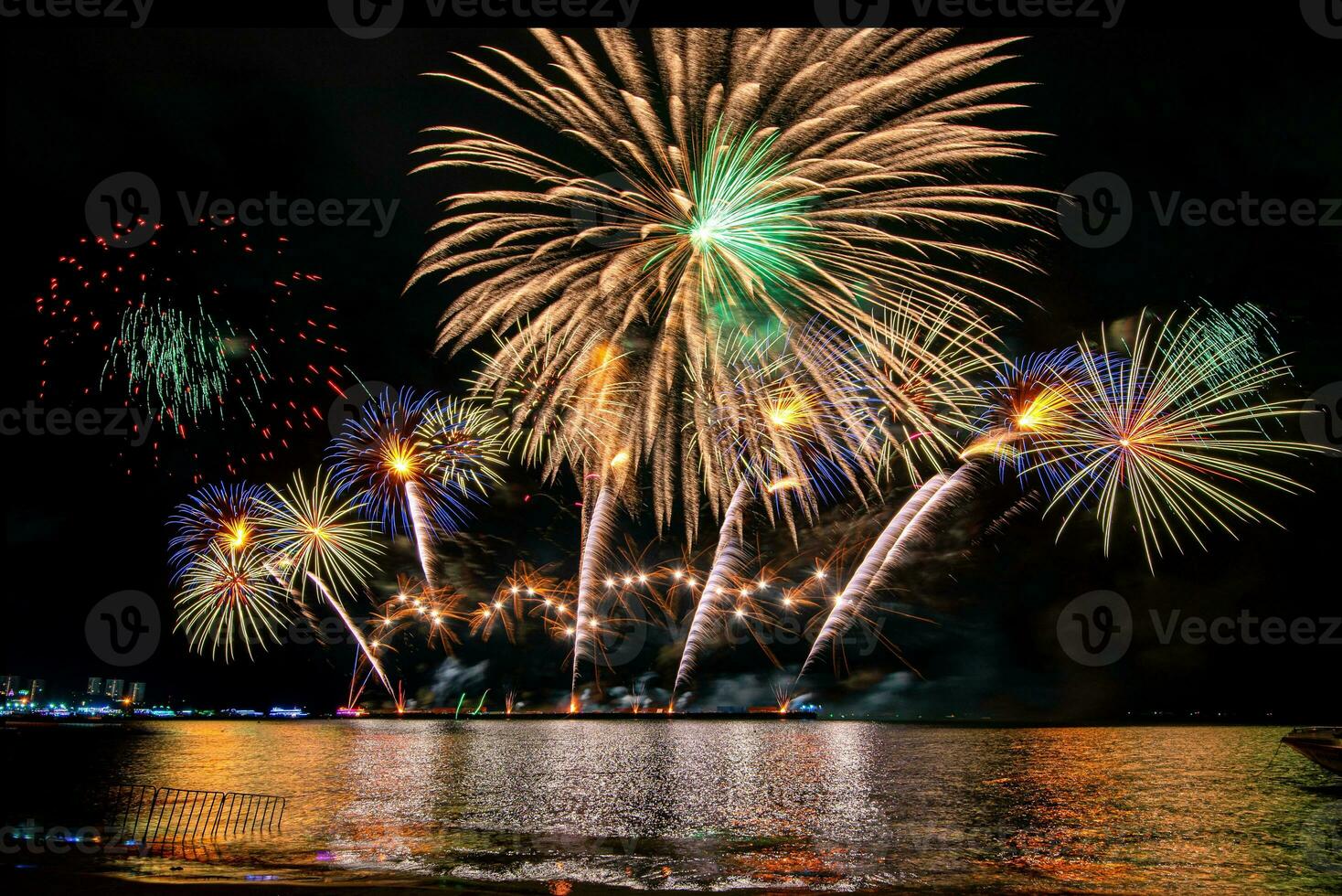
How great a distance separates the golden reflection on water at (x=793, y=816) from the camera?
51.4ft

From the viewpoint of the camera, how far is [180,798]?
96.6ft

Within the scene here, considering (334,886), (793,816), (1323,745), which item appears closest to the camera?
(334,886)

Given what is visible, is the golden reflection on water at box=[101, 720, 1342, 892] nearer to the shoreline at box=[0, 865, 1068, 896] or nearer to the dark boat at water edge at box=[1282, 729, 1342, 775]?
the shoreline at box=[0, 865, 1068, 896]

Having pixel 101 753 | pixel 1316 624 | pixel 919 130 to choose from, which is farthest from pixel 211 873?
pixel 1316 624

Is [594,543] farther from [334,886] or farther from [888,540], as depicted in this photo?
[334,886]

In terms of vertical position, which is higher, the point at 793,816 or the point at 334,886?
the point at 334,886

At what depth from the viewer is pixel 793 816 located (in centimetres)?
2309

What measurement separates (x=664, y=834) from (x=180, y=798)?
20.0m

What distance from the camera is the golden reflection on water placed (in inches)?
616

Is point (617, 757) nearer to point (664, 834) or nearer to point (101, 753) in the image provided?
point (664, 834)

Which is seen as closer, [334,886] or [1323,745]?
[334,886]

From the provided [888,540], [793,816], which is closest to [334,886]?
[793,816]

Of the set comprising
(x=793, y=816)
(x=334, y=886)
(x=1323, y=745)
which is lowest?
(x=793, y=816)

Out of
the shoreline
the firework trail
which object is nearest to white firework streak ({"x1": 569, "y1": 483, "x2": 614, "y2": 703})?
the firework trail
